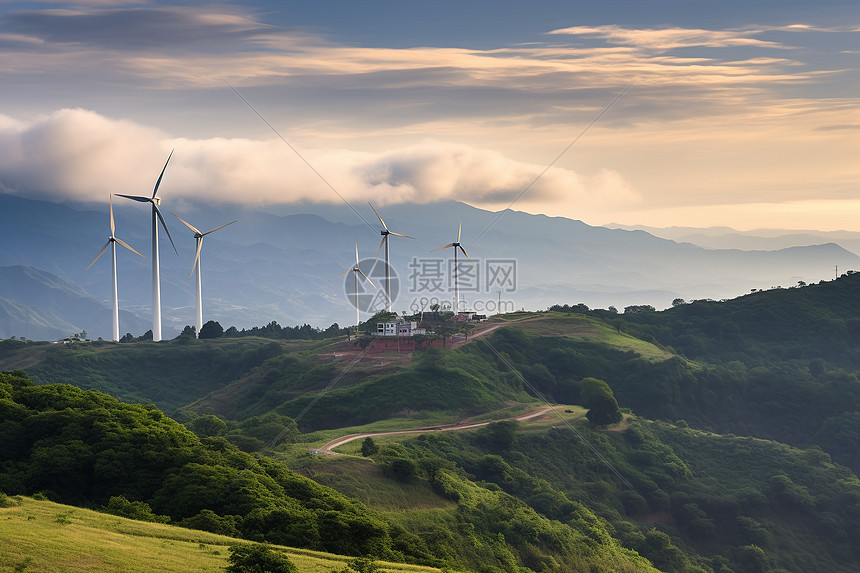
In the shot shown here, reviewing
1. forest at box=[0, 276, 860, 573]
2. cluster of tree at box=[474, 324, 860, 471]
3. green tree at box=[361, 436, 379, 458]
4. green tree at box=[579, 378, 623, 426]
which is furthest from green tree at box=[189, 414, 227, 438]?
cluster of tree at box=[474, 324, 860, 471]

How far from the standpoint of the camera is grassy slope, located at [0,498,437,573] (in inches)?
1443

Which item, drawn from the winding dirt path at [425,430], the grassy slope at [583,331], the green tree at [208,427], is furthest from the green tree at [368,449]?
the grassy slope at [583,331]

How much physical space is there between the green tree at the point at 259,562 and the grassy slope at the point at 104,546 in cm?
121

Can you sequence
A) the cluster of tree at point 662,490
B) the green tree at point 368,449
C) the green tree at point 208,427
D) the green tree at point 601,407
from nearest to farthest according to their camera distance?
the green tree at point 368,449 < the cluster of tree at point 662,490 < the green tree at point 208,427 < the green tree at point 601,407

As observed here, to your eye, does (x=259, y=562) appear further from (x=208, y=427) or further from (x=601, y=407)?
(x=601, y=407)

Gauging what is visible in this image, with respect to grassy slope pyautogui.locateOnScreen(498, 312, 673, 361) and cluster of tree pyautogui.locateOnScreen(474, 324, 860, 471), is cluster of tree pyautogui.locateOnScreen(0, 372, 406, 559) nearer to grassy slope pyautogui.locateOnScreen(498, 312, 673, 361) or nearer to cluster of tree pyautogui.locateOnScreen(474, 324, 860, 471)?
cluster of tree pyautogui.locateOnScreen(474, 324, 860, 471)

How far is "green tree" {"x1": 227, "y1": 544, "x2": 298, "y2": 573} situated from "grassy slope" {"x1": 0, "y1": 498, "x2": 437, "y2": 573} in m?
1.21

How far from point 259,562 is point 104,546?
24.7 ft

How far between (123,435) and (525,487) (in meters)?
53.4

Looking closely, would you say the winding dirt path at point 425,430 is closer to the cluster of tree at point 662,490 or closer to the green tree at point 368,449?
the green tree at point 368,449

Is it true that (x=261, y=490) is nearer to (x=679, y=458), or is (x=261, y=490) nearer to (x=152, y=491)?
(x=152, y=491)

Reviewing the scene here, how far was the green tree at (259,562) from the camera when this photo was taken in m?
39.2

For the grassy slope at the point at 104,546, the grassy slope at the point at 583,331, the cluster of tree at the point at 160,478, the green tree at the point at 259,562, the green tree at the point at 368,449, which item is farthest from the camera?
the grassy slope at the point at 583,331

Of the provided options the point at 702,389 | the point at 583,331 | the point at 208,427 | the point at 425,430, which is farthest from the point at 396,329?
the point at 702,389
